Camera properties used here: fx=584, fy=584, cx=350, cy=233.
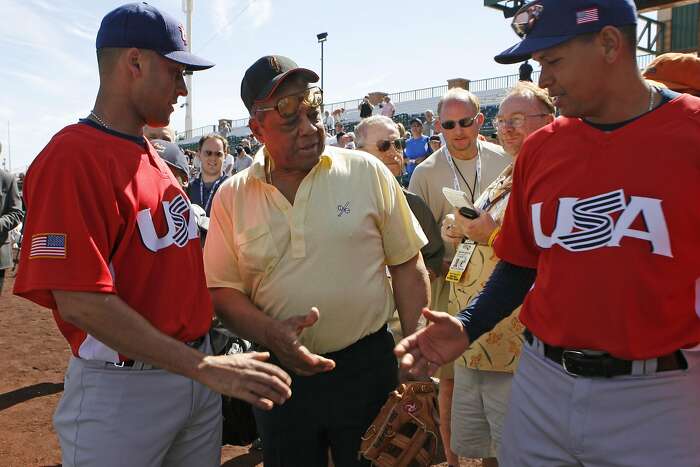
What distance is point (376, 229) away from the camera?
2557mm

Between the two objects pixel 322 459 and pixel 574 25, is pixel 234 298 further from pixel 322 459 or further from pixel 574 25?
pixel 574 25

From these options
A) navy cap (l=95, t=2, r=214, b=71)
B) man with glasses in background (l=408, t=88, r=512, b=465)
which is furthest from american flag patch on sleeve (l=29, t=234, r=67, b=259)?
man with glasses in background (l=408, t=88, r=512, b=465)

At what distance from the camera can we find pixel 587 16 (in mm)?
1799

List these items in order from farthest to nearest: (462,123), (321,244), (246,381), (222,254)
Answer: (462,123) → (222,254) → (321,244) → (246,381)

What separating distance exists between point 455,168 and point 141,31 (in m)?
2.57

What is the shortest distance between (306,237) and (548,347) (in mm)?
1037

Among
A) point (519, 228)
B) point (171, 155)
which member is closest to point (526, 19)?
point (519, 228)

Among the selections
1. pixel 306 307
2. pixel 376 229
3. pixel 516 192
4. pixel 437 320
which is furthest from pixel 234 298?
pixel 516 192

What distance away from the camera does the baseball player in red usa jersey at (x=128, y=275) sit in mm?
1841

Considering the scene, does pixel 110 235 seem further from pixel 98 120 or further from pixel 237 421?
pixel 237 421

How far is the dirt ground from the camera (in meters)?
4.37

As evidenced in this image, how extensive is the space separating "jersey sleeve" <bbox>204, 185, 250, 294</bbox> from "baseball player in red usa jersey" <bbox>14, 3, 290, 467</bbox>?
0.81ft

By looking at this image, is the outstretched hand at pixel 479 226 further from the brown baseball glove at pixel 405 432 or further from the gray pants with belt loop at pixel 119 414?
the gray pants with belt loop at pixel 119 414

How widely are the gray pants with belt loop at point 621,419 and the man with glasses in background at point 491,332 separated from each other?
3.70 ft
